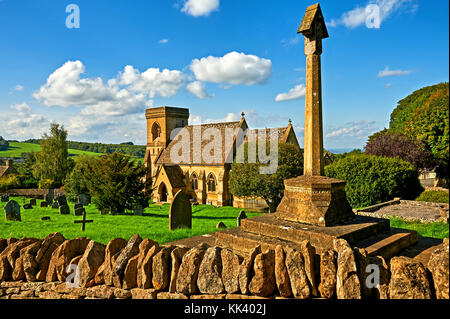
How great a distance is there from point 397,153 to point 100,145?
116964 millimetres

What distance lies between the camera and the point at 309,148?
22.9ft

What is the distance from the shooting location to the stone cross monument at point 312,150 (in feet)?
21.8

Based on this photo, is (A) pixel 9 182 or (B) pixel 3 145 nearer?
(A) pixel 9 182

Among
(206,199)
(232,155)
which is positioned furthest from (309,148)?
(206,199)

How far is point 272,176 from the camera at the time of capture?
24.7 m

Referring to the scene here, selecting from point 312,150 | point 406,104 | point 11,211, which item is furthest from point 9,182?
point 406,104

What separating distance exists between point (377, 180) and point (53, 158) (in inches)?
1868

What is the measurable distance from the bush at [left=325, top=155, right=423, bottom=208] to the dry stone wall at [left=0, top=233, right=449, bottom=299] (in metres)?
17.6

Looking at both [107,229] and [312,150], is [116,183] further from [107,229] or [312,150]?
[312,150]

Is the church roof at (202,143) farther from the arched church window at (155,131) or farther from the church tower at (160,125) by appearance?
the arched church window at (155,131)

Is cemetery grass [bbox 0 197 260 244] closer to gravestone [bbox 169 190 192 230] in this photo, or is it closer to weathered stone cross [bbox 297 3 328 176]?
gravestone [bbox 169 190 192 230]

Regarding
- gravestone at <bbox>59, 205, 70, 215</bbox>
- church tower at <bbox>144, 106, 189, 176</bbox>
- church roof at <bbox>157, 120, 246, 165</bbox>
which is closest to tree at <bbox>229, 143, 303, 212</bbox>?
church roof at <bbox>157, 120, 246, 165</bbox>

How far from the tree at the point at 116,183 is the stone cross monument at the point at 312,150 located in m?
15.9
